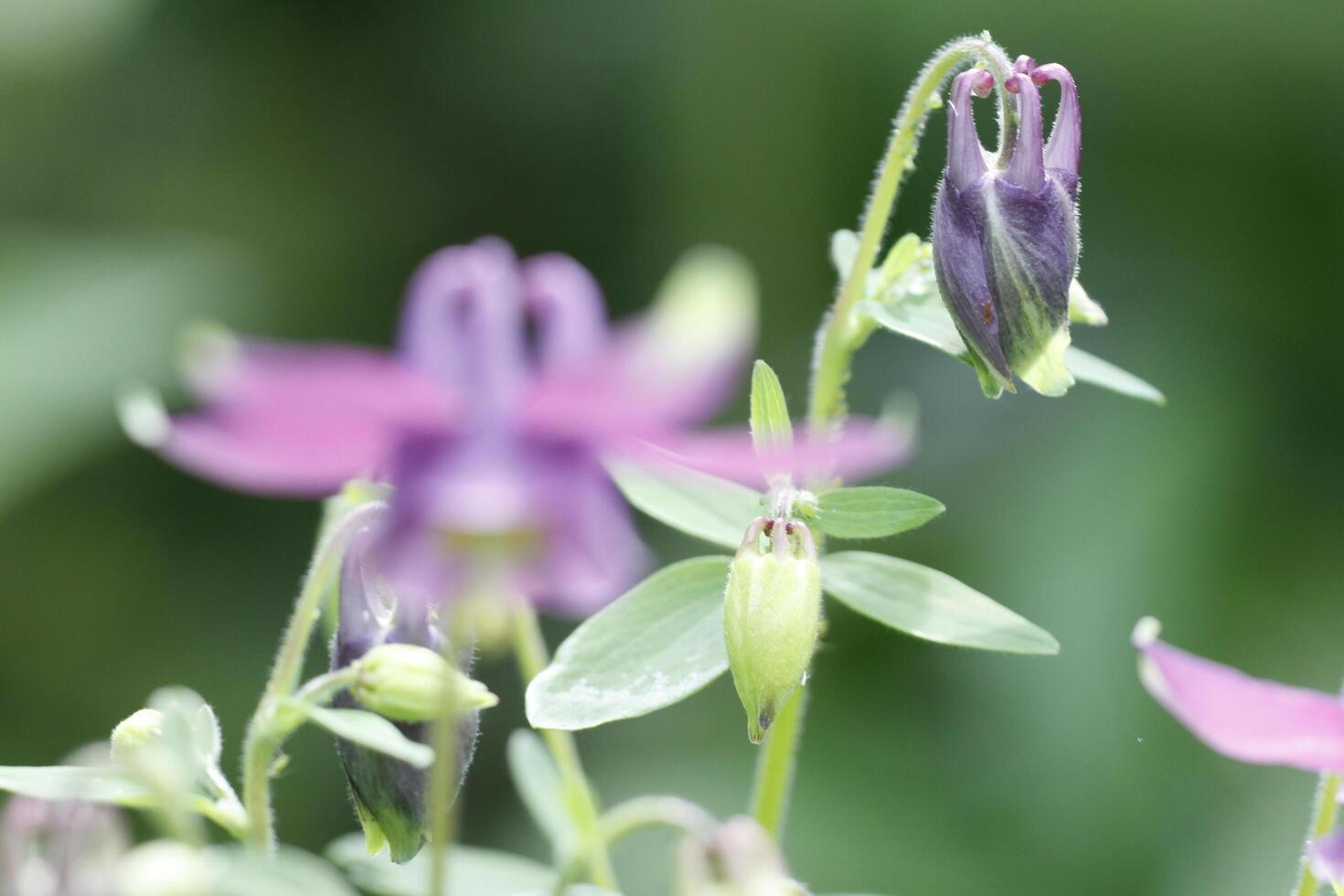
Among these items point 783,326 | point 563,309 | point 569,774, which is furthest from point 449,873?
point 783,326

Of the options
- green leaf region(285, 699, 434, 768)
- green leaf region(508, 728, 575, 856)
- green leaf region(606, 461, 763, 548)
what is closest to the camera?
green leaf region(285, 699, 434, 768)

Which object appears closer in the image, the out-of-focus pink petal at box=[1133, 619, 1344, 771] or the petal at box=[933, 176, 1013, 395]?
the out-of-focus pink petal at box=[1133, 619, 1344, 771]

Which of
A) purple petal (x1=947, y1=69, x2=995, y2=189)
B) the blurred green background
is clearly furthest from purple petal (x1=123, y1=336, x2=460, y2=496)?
the blurred green background

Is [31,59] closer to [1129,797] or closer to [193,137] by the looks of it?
[193,137]

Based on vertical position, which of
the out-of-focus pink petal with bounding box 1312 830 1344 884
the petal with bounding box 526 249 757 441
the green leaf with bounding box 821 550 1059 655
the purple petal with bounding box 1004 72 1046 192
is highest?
the purple petal with bounding box 1004 72 1046 192

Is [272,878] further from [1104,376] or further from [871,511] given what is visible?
[1104,376]

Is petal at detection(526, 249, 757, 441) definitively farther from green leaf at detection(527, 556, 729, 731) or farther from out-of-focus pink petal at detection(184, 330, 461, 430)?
green leaf at detection(527, 556, 729, 731)

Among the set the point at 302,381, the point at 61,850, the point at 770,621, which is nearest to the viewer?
the point at 302,381
